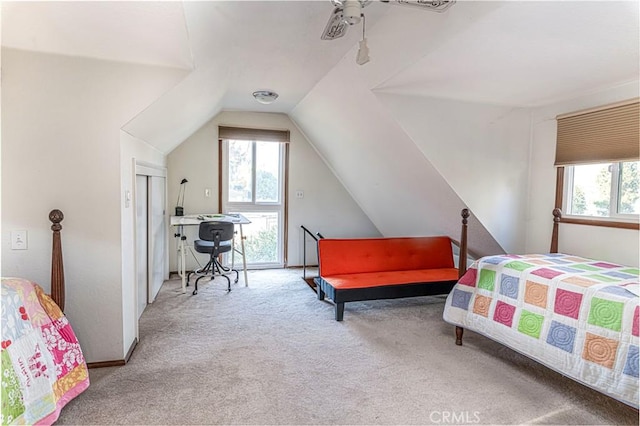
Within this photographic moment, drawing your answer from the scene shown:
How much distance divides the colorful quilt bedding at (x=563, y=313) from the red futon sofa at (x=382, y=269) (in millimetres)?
739

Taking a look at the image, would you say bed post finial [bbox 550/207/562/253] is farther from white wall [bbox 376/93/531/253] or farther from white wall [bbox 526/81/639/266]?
white wall [bbox 376/93/531/253]

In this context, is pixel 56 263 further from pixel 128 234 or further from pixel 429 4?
pixel 429 4

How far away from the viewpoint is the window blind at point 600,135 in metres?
2.53

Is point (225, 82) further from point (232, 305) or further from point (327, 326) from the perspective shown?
point (327, 326)

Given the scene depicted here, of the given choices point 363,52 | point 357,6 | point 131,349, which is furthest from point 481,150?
point 131,349

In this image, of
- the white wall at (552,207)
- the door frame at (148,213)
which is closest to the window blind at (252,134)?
the door frame at (148,213)

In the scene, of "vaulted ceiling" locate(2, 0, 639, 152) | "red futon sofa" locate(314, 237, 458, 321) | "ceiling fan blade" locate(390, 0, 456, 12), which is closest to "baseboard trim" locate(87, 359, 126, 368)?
"vaulted ceiling" locate(2, 0, 639, 152)

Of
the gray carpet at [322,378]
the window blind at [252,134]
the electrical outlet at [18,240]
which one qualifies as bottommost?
the gray carpet at [322,378]

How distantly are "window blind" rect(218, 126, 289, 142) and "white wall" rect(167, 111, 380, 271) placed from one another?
0.08m

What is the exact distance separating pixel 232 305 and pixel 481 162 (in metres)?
2.87

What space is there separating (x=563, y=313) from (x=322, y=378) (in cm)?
148

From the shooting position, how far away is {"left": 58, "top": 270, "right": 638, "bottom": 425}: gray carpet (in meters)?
1.83

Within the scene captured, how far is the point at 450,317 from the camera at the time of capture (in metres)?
2.63

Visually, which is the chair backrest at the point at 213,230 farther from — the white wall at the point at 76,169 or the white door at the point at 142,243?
the white wall at the point at 76,169
